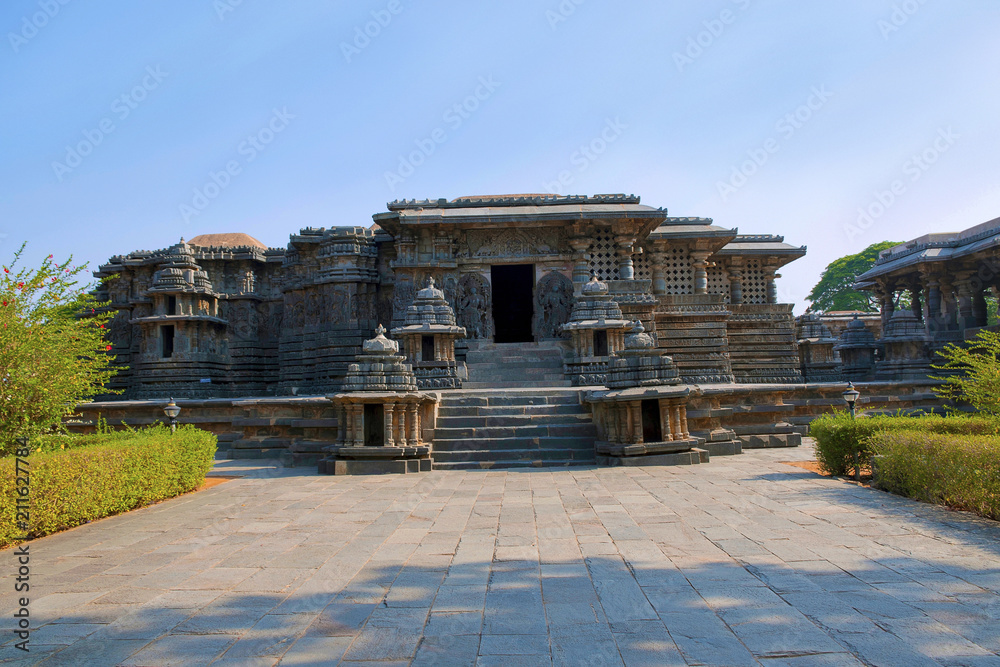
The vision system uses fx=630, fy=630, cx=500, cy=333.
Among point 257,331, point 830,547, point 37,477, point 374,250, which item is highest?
point 374,250

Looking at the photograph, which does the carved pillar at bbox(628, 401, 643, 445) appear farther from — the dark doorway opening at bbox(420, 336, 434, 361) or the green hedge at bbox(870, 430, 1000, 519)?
the dark doorway opening at bbox(420, 336, 434, 361)

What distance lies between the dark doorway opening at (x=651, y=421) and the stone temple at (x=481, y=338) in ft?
0.11

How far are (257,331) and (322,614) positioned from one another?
77.7 feet

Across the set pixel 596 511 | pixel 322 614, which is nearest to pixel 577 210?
pixel 596 511

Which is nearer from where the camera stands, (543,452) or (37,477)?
(37,477)

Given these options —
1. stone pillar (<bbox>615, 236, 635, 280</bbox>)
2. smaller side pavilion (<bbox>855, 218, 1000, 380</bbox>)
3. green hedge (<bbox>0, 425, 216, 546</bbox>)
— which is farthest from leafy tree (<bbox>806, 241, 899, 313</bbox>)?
green hedge (<bbox>0, 425, 216, 546</bbox>)

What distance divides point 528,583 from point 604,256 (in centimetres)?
1619

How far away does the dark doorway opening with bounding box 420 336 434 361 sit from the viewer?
15680 mm

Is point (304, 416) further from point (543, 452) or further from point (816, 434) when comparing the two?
point (816, 434)

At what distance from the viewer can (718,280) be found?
24.8 metres

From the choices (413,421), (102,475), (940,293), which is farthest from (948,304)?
(102,475)

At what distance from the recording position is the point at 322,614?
3.87 m

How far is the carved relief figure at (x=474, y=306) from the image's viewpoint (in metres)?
19.0

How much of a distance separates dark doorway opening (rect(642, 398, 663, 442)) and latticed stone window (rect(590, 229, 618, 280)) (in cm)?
937
